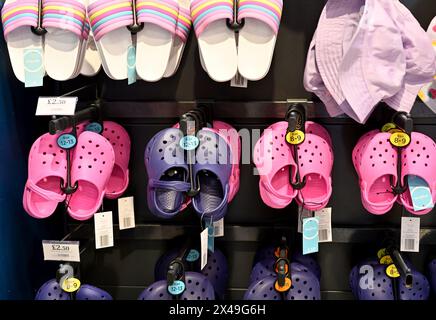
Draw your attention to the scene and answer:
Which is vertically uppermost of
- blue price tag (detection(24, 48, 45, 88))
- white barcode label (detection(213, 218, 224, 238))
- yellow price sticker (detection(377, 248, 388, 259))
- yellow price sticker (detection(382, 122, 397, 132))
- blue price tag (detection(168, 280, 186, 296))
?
blue price tag (detection(24, 48, 45, 88))

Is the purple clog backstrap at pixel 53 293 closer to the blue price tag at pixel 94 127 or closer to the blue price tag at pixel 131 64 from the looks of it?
the blue price tag at pixel 94 127

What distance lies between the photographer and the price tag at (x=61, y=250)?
1663 millimetres

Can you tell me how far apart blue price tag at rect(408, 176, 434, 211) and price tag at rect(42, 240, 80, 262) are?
107cm

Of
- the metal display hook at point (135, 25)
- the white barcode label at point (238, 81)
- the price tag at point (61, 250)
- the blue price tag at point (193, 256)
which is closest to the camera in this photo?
the metal display hook at point (135, 25)

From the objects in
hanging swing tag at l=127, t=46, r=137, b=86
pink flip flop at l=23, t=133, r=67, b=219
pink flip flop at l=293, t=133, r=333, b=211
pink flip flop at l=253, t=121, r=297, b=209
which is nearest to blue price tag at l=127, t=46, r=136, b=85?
hanging swing tag at l=127, t=46, r=137, b=86

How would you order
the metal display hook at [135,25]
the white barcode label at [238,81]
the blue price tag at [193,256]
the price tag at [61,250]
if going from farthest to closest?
1. the blue price tag at [193,256]
2. the price tag at [61,250]
3. the white barcode label at [238,81]
4. the metal display hook at [135,25]

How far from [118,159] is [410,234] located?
101 centimetres

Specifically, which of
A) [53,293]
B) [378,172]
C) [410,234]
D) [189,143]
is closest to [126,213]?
[53,293]

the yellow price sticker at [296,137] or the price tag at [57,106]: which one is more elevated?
the price tag at [57,106]

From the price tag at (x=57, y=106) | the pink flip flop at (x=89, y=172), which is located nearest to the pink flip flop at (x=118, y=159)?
the pink flip flop at (x=89, y=172)

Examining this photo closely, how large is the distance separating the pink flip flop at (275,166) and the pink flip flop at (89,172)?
1.54 feet

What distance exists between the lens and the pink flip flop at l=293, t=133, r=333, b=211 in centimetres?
153

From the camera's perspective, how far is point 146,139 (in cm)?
186

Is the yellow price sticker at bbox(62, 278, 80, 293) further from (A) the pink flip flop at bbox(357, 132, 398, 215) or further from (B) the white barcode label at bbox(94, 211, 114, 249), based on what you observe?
(A) the pink flip flop at bbox(357, 132, 398, 215)
